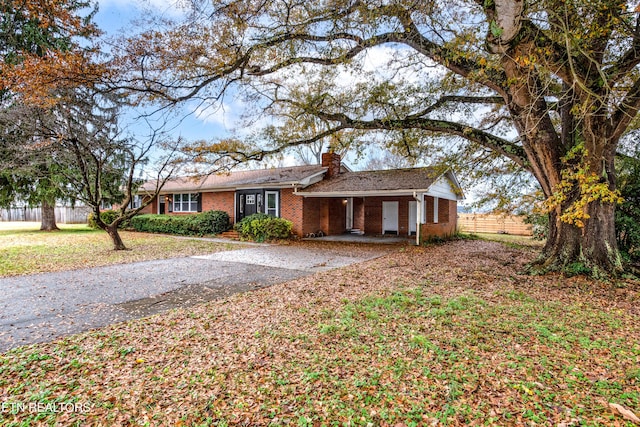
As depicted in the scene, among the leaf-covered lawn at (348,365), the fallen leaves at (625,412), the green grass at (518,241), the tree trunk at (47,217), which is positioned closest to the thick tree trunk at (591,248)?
the leaf-covered lawn at (348,365)

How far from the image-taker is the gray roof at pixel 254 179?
1587 cm

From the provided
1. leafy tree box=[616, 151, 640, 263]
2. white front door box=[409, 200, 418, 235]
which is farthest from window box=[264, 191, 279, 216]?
leafy tree box=[616, 151, 640, 263]

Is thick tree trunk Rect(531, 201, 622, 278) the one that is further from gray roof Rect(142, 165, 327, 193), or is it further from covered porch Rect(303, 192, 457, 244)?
gray roof Rect(142, 165, 327, 193)

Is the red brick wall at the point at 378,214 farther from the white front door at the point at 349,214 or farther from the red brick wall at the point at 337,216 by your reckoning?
the red brick wall at the point at 337,216

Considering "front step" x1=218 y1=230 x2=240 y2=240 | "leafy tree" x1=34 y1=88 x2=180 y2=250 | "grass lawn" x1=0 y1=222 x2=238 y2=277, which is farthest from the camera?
"front step" x1=218 y1=230 x2=240 y2=240

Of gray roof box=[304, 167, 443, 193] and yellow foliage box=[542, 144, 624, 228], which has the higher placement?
gray roof box=[304, 167, 443, 193]

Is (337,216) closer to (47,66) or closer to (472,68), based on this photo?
(472,68)

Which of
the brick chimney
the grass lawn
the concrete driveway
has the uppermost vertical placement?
the brick chimney

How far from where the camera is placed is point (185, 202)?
2080 centimetres

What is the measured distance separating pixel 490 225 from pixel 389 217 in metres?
9.88

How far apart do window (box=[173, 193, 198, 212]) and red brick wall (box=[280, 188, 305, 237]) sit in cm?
709

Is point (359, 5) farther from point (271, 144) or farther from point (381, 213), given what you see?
point (381, 213)

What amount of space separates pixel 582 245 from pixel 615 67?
3.89 metres

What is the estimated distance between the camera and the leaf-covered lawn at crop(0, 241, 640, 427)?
103 inches
